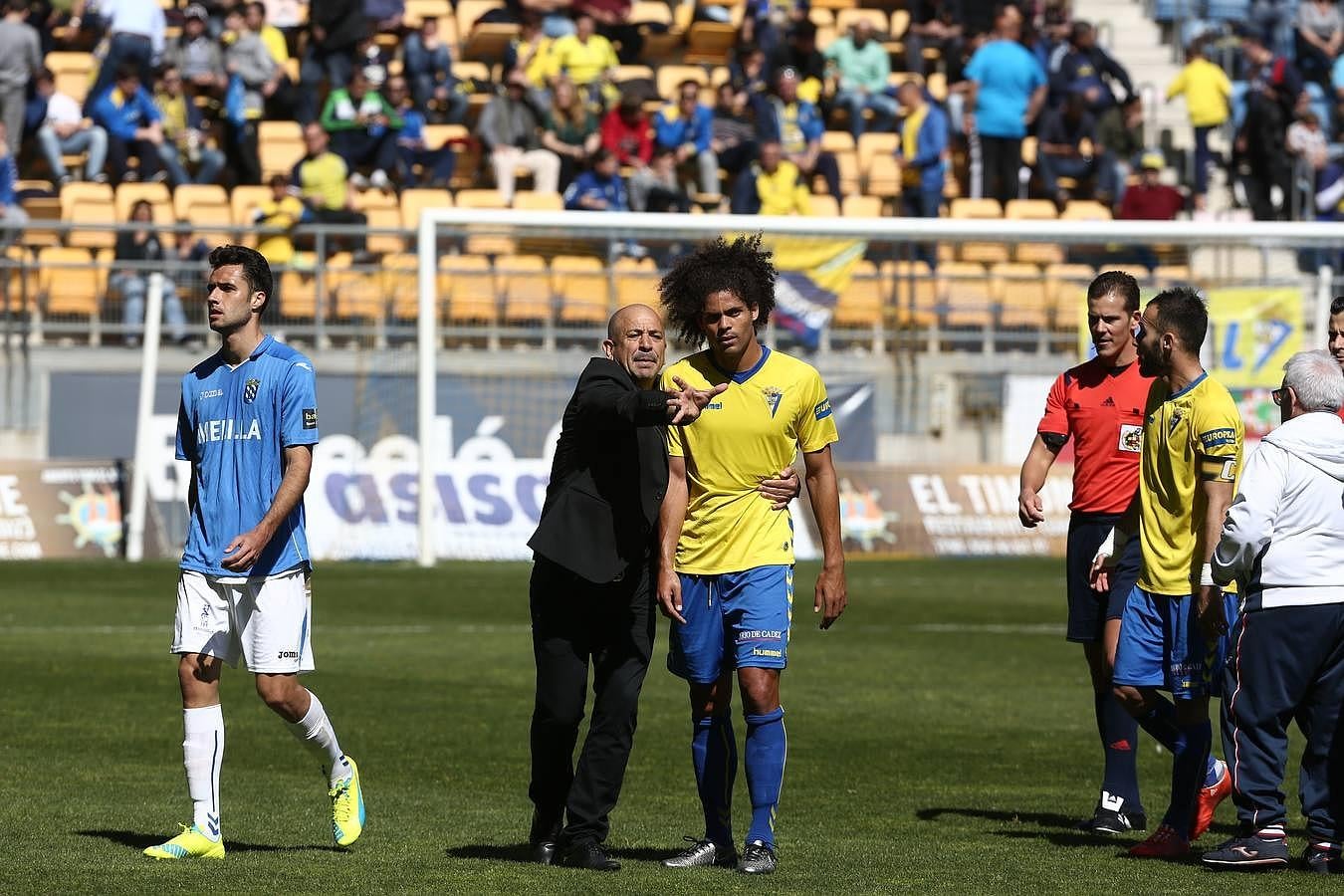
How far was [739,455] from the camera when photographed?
25.7 feet

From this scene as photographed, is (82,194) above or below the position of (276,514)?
above

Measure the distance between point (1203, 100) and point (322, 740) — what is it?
2421cm

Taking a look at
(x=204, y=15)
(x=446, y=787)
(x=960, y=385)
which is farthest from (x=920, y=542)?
(x=446, y=787)

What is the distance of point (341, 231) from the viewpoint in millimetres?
23578

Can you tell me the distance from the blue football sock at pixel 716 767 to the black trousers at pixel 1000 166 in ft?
68.1

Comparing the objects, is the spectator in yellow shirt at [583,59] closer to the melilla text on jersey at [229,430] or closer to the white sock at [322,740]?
the melilla text on jersey at [229,430]

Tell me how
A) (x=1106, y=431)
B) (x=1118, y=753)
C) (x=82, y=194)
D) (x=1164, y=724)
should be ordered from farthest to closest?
(x=82, y=194)
(x=1106, y=431)
(x=1118, y=753)
(x=1164, y=724)

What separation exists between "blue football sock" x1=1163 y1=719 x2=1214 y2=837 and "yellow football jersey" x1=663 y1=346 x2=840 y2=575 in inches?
74.1

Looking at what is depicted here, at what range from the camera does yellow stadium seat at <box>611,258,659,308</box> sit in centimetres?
2336

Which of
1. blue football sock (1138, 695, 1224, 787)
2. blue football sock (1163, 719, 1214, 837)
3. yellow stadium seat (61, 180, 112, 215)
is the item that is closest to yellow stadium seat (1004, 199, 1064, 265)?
yellow stadium seat (61, 180, 112, 215)

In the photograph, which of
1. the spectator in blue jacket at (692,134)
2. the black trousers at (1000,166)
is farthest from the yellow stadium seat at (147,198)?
the black trousers at (1000,166)

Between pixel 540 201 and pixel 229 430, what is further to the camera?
pixel 540 201

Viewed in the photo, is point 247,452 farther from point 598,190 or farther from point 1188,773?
point 598,190

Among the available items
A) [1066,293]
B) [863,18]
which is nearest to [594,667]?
[1066,293]
